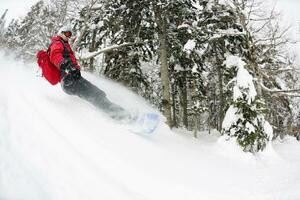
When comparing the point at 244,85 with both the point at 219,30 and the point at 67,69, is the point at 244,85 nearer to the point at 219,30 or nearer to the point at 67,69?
the point at 219,30

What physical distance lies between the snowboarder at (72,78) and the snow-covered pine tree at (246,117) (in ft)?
11.3

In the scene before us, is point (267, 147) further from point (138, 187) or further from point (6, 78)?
point (6, 78)

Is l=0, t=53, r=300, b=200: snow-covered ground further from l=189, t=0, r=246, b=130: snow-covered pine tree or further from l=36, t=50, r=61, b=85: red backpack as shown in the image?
l=189, t=0, r=246, b=130: snow-covered pine tree

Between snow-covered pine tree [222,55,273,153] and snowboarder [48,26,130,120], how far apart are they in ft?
11.3

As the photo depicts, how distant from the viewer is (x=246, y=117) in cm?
871

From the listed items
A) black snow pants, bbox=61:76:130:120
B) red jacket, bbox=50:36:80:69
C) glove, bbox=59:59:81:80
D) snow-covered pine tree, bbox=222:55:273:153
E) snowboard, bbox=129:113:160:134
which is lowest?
snow-covered pine tree, bbox=222:55:273:153

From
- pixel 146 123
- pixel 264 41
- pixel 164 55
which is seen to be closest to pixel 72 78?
pixel 146 123

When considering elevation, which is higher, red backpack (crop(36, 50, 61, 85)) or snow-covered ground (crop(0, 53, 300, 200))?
red backpack (crop(36, 50, 61, 85))

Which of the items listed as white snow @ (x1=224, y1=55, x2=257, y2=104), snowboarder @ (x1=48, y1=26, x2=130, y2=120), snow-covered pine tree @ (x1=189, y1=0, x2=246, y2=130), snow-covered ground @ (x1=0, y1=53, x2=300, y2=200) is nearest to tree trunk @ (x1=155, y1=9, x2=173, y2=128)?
snow-covered pine tree @ (x1=189, y1=0, x2=246, y2=130)

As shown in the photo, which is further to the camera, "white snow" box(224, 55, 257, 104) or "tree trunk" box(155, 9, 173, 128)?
"tree trunk" box(155, 9, 173, 128)

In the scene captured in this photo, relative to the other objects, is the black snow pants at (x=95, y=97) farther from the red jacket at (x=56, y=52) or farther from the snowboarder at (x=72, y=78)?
the red jacket at (x=56, y=52)

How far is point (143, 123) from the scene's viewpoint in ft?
22.3

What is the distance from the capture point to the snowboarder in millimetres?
6453

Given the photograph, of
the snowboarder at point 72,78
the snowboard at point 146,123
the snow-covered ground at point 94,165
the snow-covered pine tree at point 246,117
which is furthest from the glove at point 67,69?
the snow-covered pine tree at point 246,117
